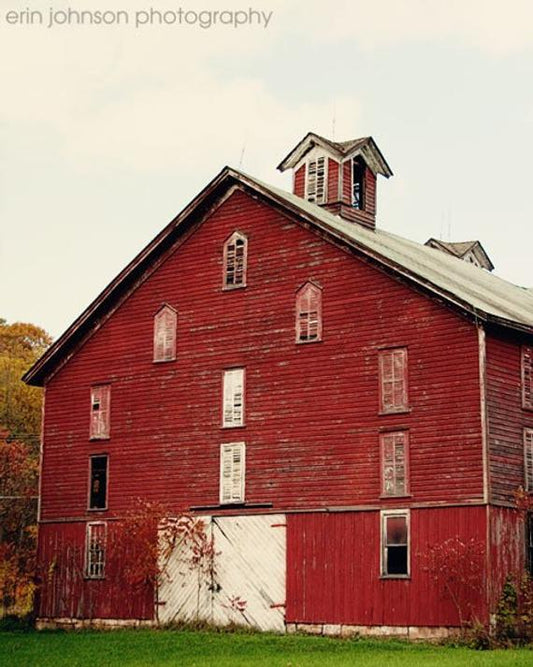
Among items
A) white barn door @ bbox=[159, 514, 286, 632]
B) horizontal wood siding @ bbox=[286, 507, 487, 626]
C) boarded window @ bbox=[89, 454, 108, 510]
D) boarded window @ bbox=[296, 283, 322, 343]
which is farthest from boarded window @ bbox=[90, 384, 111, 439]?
horizontal wood siding @ bbox=[286, 507, 487, 626]

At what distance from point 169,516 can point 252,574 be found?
124 inches

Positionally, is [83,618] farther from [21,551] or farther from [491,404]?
[491,404]

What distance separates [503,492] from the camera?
97.2 feet

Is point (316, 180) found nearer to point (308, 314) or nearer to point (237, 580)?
point (308, 314)

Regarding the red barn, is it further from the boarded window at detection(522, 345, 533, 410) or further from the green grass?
the green grass

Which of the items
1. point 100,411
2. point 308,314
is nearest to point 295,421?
point 308,314

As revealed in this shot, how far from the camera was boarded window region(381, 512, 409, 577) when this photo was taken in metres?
30.2

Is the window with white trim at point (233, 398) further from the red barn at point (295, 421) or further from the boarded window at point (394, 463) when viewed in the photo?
the boarded window at point (394, 463)

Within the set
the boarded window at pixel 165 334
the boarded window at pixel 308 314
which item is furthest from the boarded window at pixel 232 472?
the boarded window at pixel 165 334

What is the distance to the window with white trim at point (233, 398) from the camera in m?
34.1

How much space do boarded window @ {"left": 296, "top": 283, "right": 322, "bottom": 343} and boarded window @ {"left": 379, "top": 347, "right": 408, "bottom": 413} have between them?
2.28m

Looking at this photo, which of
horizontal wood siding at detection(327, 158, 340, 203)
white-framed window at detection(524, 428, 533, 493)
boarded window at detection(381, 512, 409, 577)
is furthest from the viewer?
horizontal wood siding at detection(327, 158, 340, 203)

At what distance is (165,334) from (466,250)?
16.7 metres

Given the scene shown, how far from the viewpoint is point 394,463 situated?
101 feet
